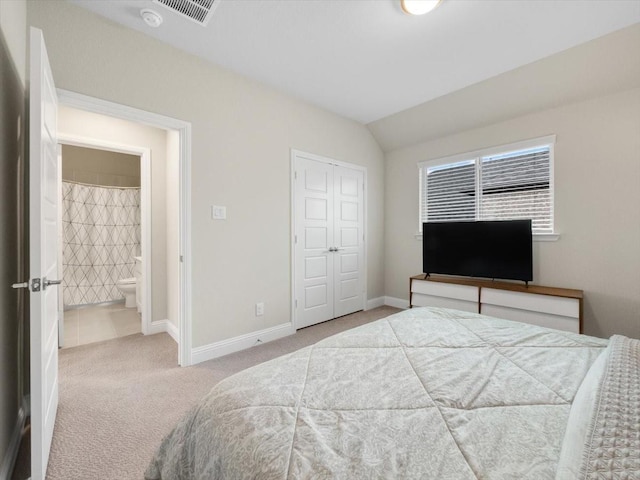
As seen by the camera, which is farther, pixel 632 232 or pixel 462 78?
pixel 462 78

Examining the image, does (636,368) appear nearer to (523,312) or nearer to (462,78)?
(523,312)

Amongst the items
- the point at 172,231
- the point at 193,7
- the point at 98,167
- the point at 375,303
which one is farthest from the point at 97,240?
the point at 375,303

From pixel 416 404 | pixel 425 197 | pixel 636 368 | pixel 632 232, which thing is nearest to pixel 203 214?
pixel 416 404

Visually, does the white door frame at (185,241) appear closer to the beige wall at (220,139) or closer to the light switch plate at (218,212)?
the beige wall at (220,139)

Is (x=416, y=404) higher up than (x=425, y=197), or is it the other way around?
(x=425, y=197)

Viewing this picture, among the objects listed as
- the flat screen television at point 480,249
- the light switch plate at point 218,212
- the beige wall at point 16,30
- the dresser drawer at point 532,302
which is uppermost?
the beige wall at point 16,30

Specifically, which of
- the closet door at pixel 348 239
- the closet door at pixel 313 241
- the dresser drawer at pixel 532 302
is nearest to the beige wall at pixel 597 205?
the dresser drawer at pixel 532 302

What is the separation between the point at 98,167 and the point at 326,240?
13.0 feet

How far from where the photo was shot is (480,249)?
3336mm

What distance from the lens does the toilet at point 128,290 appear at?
4.44 metres

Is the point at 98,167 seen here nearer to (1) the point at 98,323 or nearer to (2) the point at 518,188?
(1) the point at 98,323

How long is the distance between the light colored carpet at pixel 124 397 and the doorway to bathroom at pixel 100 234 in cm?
146

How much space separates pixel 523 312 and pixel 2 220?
156 inches

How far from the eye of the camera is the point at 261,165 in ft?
9.91
